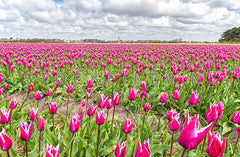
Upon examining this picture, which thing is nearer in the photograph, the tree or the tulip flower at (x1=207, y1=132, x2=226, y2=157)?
the tulip flower at (x1=207, y1=132, x2=226, y2=157)

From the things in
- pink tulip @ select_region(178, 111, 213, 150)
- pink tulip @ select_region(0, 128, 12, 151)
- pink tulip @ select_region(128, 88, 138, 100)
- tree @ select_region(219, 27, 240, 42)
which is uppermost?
tree @ select_region(219, 27, 240, 42)

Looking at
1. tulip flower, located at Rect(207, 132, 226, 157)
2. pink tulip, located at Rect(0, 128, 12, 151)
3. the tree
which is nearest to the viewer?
tulip flower, located at Rect(207, 132, 226, 157)

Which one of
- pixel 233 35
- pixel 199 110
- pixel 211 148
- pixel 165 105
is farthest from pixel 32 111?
pixel 233 35

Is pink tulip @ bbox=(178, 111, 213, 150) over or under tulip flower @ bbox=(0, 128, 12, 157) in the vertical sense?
over

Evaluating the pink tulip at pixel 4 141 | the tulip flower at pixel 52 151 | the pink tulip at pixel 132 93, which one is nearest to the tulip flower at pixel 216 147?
the tulip flower at pixel 52 151

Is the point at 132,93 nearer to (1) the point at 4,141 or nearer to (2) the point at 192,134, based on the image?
(2) the point at 192,134

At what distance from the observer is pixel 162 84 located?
559 cm

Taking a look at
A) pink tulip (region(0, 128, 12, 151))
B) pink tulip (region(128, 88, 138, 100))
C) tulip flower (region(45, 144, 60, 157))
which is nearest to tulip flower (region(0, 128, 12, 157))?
pink tulip (region(0, 128, 12, 151))

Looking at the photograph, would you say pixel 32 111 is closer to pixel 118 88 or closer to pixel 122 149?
pixel 122 149

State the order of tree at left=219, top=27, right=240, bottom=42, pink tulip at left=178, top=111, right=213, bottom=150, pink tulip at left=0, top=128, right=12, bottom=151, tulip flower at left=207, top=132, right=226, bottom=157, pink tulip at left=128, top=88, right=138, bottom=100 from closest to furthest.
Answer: pink tulip at left=178, top=111, right=213, bottom=150, tulip flower at left=207, top=132, right=226, bottom=157, pink tulip at left=0, top=128, right=12, bottom=151, pink tulip at left=128, top=88, right=138, bottom=100, tree at left=219, top=27, right=240, bottom=42

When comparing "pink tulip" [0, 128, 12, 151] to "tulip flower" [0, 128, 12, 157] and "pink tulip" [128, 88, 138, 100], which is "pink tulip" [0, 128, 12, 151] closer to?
"tulip flower" [0, 128, 12, 157]

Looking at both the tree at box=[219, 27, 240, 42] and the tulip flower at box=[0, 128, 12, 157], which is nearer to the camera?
the tulip flower at box=[0, 128, 12, 157]

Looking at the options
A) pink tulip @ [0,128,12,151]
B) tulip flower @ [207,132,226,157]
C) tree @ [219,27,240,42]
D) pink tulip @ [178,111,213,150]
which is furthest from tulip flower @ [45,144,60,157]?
tree @ [219,27,240,42]

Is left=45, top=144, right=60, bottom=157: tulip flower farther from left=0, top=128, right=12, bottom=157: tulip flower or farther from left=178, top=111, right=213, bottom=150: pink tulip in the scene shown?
left=178, top=111, right=213, bottom=150: pink tulip
